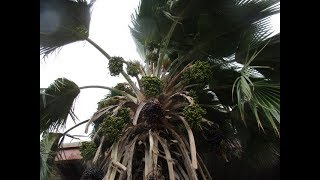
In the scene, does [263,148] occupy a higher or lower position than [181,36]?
lower

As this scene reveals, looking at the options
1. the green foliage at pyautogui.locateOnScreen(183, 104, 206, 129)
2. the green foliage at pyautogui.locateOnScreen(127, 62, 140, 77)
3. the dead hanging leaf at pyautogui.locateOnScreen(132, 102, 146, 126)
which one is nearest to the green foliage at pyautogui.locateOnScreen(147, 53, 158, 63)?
the green foliage at pyautogui.locateOnScreen(127, 62, 140, 77)

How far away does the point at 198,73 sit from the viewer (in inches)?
105

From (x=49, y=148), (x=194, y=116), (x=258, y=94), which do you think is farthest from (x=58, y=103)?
(x=258, y=94)

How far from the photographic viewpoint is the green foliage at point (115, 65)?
9.18 feet

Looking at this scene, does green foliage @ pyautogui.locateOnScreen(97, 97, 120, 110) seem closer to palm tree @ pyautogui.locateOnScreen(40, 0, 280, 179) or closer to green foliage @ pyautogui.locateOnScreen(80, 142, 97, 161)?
palm tree @ pyautogui.locateOnScreen(40, 0, 280, 179)

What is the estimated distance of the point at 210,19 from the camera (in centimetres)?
289

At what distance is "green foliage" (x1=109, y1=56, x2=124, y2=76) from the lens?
9.18ft

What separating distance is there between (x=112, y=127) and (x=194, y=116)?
1.52 ft

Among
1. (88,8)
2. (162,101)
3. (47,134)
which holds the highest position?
(88,8)

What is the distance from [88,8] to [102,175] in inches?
43.7
